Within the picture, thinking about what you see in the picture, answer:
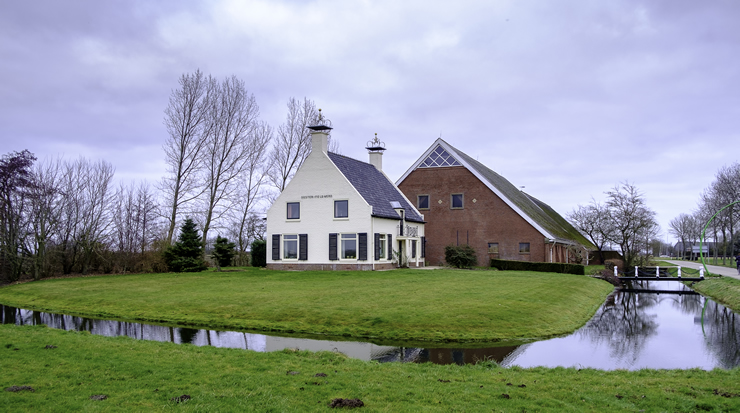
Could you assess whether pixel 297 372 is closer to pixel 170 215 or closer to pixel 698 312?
pixel 698 312

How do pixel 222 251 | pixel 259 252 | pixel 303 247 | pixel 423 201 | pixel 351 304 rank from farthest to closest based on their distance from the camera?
pixel 423 201 → pixel 259 252 → pixel 222 251 → pixel 303 247 → pixel 351 304

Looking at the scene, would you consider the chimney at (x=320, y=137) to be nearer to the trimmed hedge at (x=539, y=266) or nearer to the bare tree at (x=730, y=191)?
the trimmed hedge at (x=539, y=266)

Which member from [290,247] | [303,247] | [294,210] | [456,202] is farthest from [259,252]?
[456,202]

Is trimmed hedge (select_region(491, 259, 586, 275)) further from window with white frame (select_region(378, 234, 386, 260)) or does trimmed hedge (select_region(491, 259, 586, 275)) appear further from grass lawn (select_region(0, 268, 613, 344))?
window with white frame (select_region(378, 234, 386, 260))

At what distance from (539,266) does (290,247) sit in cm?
1612

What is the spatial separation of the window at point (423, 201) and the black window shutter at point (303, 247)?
41.7 ft

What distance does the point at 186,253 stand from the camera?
33281 millimetres

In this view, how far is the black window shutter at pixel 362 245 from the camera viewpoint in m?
29.9

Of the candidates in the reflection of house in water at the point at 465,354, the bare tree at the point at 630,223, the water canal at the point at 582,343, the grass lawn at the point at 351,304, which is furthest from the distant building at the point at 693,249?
the reflection of house in water at the point at 465,354

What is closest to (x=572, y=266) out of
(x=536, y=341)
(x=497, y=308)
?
(x=497, y=308)

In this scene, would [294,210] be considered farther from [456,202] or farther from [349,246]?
[456,202]

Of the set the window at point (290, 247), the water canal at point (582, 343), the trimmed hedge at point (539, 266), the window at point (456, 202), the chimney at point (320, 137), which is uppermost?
the chimney at point (320, 137)

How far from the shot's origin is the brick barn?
37.4 metres

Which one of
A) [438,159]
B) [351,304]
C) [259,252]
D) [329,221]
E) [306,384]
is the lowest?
[306,384]
